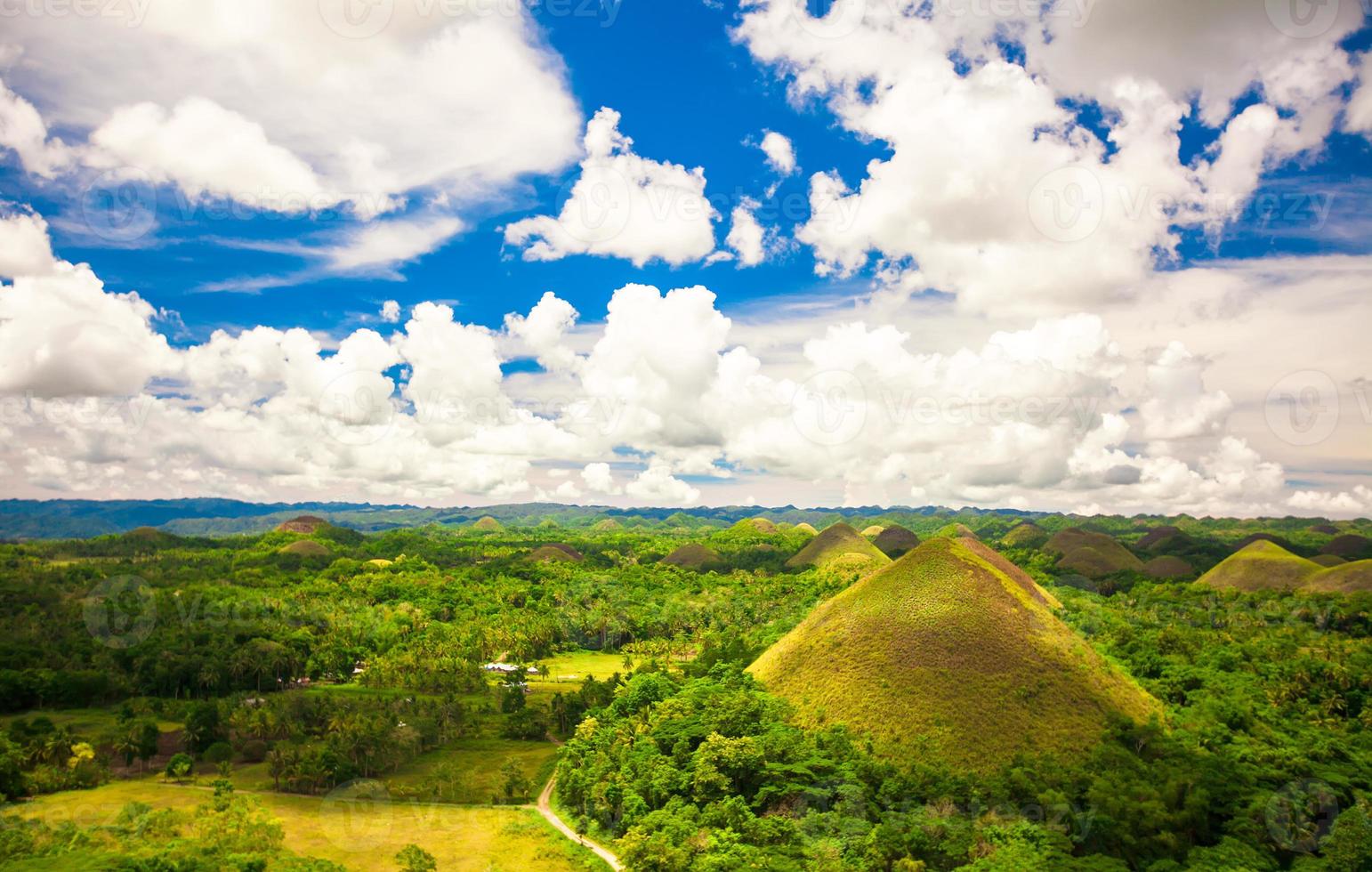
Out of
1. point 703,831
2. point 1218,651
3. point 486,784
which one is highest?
point 1218,651

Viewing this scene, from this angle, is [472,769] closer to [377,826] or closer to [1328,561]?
[377,826]

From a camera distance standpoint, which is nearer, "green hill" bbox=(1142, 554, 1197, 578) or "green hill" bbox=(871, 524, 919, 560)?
"green hill" bbox=(1142, 554, 1197, 578)

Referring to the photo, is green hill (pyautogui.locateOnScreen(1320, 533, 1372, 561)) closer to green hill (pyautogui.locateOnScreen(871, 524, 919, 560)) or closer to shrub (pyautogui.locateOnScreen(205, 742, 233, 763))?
green hill (pyautogui.locateOnScreen(871, 524, 919, 560))

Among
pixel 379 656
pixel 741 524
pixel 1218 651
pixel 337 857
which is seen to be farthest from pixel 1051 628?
pixel 741 524

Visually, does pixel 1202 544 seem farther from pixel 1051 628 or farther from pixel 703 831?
pixel 703 831

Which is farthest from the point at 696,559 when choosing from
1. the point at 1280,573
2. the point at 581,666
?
the point at 1280,573

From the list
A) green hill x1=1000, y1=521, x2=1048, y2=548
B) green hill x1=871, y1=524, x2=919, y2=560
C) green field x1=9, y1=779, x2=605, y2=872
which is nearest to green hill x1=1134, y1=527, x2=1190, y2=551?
green hill x1=1000, y1=521, x2=1048, y2=548
